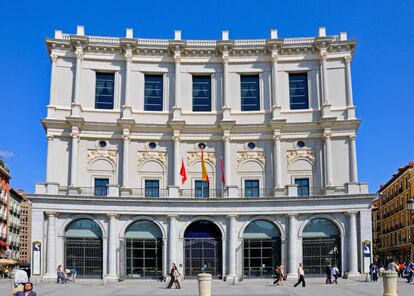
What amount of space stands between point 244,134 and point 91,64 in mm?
14098

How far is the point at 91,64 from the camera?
177 ft

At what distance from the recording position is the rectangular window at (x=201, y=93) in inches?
2141

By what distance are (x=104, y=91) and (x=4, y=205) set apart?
143 ft

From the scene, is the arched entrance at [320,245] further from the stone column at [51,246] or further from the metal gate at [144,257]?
the stone column at [51,246]

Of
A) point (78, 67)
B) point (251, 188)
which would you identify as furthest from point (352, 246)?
point (78, 67)

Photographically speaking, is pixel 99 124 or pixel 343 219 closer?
pixel 343 219

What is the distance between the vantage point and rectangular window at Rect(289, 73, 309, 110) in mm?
54062

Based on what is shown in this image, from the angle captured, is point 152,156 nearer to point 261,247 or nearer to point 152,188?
point 152,188

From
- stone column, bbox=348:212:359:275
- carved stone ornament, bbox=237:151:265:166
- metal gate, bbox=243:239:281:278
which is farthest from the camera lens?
carved stone ornament, bbox=237:151:265:166

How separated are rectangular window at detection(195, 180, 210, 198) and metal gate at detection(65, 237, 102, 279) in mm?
9579

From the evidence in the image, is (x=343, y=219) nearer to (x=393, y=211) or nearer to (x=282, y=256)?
(x=282, y=256)

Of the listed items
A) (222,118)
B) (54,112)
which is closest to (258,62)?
(222,118)

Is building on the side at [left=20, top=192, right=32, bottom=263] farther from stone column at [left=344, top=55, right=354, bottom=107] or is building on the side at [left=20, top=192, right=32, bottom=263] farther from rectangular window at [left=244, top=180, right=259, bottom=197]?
stone column at [left=344, top=55, right=354, bottom=107]

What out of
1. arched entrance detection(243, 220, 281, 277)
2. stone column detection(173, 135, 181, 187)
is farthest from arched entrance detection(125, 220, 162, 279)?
arched entrance detection(243, 220, 281, 277)
